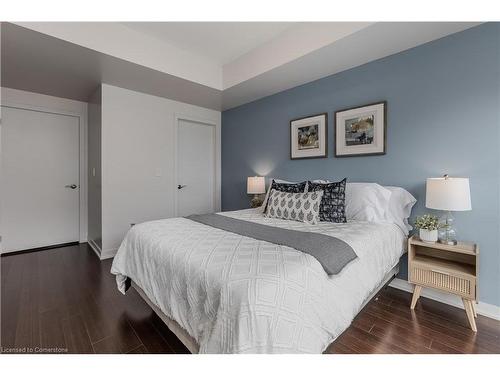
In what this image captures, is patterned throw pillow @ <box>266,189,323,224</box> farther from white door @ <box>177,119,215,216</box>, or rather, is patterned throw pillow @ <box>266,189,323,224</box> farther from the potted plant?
white door @ <box>177,119,215,216</box>

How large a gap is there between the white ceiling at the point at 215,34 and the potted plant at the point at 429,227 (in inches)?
90.3

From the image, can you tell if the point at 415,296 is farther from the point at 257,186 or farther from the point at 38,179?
the point at 38,179

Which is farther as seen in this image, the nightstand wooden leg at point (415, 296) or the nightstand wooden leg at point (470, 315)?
the nightstand wooden leg at point (415, 296)

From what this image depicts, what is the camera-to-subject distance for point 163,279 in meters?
1.42

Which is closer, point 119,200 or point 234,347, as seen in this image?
point 234,347

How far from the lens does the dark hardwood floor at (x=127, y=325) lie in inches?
57.6

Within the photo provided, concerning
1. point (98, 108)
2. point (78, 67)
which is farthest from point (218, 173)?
point (78, 67)

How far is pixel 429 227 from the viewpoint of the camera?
1886 mm

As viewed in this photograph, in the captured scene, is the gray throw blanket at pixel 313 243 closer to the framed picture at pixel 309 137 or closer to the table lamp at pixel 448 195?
the table lamp at pixel 448 195

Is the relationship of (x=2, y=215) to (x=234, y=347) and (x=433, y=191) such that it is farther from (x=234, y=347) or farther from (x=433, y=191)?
(x=433, y=191)

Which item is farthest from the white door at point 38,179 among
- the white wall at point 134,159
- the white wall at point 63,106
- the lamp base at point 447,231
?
Answer: the lamp base at point 447,231

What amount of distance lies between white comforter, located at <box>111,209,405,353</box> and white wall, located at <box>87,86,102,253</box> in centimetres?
181
